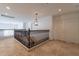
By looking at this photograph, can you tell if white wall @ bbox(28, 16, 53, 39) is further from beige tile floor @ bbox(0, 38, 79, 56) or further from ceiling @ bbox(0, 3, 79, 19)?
beige tile floor @ bbox(0, 38, 79, 56)

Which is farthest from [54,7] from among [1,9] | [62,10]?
[1,9]

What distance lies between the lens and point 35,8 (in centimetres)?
174

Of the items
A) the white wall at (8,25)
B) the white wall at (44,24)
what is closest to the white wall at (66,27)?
the white wall at (44,24)

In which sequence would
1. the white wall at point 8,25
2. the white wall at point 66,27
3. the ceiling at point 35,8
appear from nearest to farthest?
the ceiling at point 35,8, the white wall at point 8,25, the white wall at point 66,27

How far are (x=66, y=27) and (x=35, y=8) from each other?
3.12ft

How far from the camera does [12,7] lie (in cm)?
170

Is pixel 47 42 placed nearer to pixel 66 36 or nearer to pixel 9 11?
pixel 66 36

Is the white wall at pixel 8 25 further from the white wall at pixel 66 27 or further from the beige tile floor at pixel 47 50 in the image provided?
the white wall at pixel 66 27

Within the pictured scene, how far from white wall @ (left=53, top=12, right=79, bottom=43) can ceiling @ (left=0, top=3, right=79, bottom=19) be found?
0.63ft

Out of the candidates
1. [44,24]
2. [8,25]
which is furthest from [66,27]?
[8,25]

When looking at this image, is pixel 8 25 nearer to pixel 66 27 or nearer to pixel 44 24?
pixel 44 24

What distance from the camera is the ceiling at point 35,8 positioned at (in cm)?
167

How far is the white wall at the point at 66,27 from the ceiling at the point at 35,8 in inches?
7.6

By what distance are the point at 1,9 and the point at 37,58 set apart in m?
1.34
